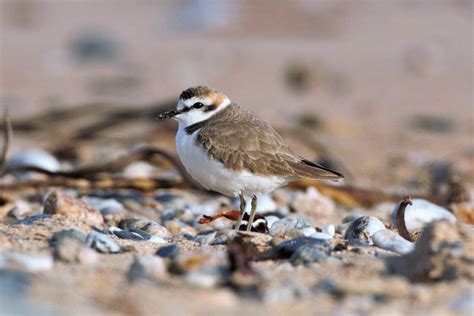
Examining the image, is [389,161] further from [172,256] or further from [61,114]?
[172,256]

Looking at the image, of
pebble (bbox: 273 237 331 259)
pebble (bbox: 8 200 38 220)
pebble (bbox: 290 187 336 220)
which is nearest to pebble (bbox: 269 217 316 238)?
pebble (bbox: 273 237 331 259)

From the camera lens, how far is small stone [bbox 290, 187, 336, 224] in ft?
18.4

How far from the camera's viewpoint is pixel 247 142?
4656mm

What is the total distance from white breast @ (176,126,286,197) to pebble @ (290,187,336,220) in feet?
3.05

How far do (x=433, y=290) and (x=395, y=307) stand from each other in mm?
250

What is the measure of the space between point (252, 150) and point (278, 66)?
33.5ft

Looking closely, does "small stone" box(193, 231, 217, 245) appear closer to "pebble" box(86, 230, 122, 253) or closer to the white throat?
"pebble" box(86, 230, 122, 253)

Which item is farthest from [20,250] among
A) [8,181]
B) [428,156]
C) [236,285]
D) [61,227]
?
[428,156]

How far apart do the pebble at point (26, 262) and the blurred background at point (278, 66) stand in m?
4.77

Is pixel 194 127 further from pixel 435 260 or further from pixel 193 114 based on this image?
pixel 435 260

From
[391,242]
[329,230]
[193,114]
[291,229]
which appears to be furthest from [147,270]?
[193,114]

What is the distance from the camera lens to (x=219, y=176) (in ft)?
15.0

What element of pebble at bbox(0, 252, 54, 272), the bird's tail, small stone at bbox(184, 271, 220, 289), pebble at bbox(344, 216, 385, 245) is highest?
the bird's tail

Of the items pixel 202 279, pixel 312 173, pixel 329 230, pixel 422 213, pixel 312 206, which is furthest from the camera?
pixel 312 206
